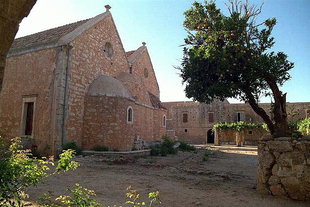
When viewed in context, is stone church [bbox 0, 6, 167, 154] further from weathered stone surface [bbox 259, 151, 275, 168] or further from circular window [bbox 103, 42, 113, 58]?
weathered stone surface [bbox 259, 151, 275, 168]

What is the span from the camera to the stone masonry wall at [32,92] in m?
10.6

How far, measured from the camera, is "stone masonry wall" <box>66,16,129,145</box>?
36.6 ft

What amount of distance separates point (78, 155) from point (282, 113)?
8653 millimetres

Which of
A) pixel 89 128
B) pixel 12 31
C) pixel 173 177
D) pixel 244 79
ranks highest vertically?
pixel 244 79

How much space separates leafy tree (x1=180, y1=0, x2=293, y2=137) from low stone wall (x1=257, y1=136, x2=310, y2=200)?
A: 0.48 m

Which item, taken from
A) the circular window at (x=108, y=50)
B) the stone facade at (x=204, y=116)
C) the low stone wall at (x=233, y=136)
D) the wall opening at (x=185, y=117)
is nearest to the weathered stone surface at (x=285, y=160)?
the circular window at (x=108, y=50)

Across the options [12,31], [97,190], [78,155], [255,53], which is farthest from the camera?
[78,155]

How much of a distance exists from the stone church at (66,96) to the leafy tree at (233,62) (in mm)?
6078

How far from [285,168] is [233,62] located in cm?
295

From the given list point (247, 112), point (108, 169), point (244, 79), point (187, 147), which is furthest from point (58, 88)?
point (247, 112)

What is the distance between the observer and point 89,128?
1160 centimetres

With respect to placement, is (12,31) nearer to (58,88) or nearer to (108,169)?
(108,169)

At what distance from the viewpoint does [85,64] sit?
1216 centimetres

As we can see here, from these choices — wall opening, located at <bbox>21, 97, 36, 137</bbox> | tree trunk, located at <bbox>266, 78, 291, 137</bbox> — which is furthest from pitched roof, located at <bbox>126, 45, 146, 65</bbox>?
tree trunk, located at <bbox>266, 78, 291, 137</bbox>
